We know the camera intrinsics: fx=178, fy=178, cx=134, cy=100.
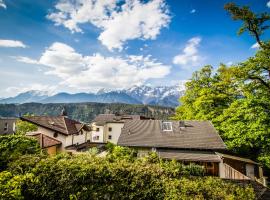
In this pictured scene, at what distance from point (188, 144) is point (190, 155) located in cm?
136

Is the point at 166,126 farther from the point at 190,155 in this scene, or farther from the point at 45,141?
the point at 45,141

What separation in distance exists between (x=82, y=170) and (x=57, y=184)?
4.99 ft

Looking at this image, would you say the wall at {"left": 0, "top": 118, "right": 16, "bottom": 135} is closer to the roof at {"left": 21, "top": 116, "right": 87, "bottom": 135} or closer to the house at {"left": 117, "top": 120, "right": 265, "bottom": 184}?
the roof at {"left": 21, "top": 116, "right": 87, "bottom": 135}

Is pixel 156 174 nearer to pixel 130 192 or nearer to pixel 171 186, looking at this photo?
pixel 171 186

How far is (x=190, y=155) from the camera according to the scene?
2048cm

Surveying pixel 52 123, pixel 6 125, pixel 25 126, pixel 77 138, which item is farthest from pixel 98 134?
pixel 25 126

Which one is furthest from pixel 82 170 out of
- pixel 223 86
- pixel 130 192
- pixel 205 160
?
pixel 223 86

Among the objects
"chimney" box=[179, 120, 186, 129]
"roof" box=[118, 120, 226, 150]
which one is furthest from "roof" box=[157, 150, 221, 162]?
"chimney" box=[179, 120, 186, 129]

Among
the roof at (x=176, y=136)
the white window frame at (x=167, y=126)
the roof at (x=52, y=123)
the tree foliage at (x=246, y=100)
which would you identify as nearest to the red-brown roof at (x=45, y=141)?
the roof at (x=52, y=123)

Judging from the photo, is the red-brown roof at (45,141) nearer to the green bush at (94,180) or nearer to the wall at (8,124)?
the green bush at (94,180)

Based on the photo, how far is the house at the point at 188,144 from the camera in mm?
19641

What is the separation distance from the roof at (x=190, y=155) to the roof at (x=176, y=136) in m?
0.65

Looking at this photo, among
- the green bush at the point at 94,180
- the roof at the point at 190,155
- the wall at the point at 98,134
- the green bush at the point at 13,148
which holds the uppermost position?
the green bush at the point at 13,148

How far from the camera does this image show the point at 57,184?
9422 mm
